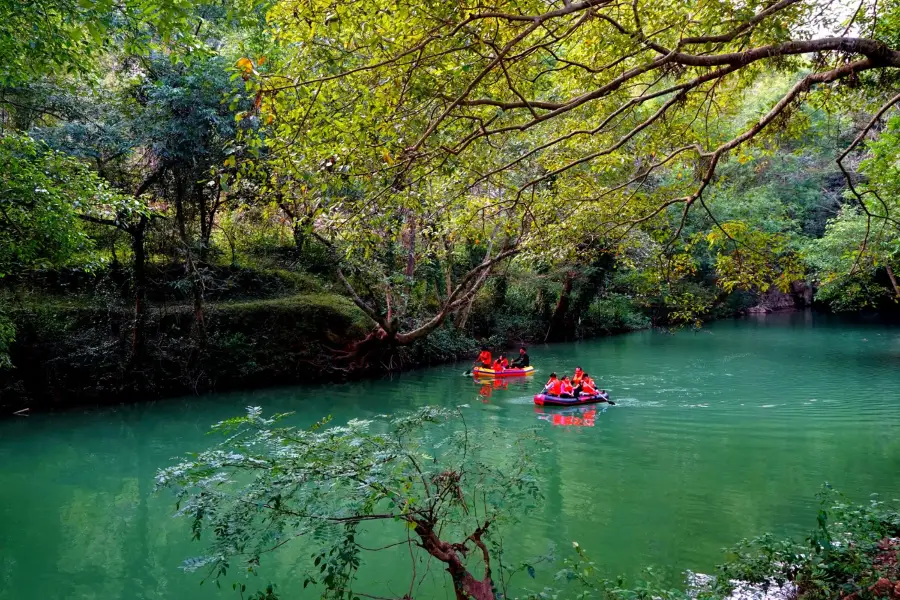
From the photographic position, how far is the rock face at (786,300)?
35.8 metres

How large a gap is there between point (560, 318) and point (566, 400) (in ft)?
37.9

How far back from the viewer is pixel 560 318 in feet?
79.8

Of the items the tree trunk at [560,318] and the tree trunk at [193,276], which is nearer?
the tree trunk at [193,276]

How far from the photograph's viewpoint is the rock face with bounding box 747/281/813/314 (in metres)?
35.8

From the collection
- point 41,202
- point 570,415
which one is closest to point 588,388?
point 570,415

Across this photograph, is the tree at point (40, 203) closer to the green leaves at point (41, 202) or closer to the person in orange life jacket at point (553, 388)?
the green leaves at point (41, 202)

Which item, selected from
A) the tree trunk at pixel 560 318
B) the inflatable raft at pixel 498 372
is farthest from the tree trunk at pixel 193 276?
A: the tree trunk at pixel 560 318

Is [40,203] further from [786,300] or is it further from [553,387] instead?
[786,300]

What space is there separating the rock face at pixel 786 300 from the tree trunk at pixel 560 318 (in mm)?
16543

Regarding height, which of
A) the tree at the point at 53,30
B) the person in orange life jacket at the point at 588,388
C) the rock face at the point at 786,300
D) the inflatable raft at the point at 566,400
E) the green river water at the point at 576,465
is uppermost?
the tree at the point at 53,30

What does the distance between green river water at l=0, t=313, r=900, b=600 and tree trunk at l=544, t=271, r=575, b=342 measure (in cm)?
532

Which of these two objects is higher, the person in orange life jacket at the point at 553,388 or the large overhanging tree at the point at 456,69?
the large overhanging tree at the point at 456,69

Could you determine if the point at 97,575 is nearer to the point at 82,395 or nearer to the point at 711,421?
the point at 82,395

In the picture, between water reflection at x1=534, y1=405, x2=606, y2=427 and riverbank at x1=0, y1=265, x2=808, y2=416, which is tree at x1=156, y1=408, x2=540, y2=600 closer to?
water reflection at x1=534, y1=405, x2=606, y2=427
